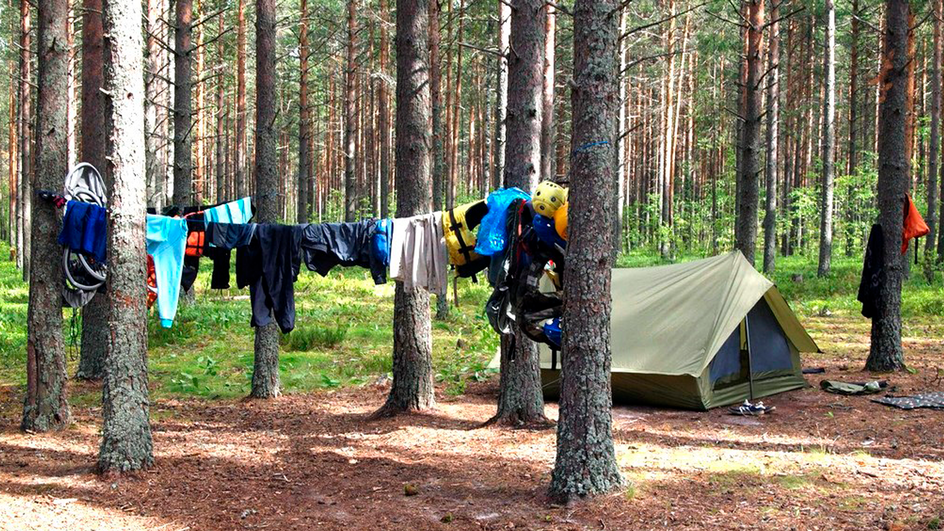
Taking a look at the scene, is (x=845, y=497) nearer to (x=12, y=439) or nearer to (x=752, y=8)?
(x=12, y=439)

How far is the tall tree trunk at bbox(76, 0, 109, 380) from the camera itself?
32.4ft

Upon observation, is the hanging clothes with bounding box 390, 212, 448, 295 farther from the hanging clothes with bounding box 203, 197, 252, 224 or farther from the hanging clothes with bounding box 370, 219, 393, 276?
the hanging clothes with bounding box 203, 197, 252, 224

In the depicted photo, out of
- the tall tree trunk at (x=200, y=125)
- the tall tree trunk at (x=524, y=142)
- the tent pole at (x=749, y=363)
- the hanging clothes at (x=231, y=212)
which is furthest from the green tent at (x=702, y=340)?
the tall tree trunk at (x=200, y=125)

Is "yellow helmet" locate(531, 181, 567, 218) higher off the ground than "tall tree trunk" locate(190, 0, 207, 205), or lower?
lower

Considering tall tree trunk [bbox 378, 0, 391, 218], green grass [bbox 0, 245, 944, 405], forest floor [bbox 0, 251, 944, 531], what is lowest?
forest floor [bbox 0, 251, 944, 531]

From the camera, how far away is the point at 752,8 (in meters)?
13.4

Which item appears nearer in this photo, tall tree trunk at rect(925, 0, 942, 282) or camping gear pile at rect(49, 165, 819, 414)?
camping gear pile at rect(49, 165, 819, 414)

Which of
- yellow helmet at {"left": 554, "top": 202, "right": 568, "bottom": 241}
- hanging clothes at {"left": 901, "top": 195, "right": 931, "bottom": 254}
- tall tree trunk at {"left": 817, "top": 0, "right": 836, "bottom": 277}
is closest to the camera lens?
yellow helmet at {"left": 554, "top": 202, "right": 568, "bottom": 241}

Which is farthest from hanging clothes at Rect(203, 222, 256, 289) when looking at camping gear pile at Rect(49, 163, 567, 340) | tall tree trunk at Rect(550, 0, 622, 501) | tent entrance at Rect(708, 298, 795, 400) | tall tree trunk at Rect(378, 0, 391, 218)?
tall tree trunk at Rect(378, 0, 391, 218)

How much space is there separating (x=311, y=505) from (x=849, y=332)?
1042 centimetres

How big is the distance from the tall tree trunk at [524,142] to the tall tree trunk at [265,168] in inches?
A: 128

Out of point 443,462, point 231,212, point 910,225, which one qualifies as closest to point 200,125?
point 231,212

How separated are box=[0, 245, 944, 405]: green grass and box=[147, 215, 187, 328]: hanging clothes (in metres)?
2.10

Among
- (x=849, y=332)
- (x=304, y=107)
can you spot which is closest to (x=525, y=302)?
(x=849, y=332)
